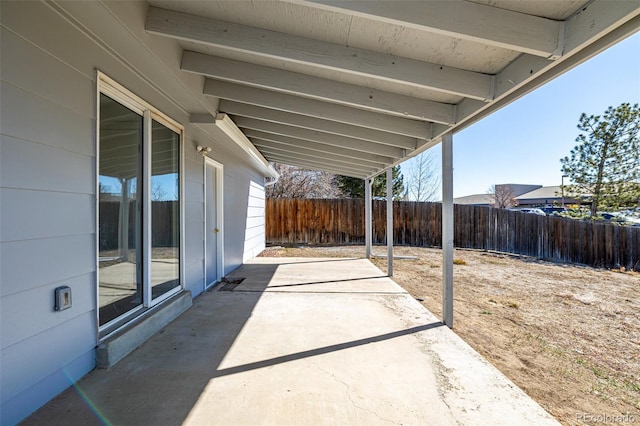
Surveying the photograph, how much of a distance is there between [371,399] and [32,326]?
2.05 m

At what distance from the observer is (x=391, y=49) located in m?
2.34

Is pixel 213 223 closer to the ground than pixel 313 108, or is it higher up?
closer to the ground

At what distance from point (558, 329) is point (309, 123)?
406cm

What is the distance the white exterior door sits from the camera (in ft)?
15.3

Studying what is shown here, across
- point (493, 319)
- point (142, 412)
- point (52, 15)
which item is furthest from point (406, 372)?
point (52, 15)

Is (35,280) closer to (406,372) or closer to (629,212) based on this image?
(406,372)

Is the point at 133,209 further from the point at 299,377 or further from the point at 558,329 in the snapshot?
the point at 558,329

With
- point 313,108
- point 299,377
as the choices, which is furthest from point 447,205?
point 299,377

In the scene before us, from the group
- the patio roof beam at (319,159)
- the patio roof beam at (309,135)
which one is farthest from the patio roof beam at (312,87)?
the patio roof beam at (319,159)

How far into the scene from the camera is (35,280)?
1685 millimetres

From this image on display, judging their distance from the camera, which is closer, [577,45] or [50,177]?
[577,45]

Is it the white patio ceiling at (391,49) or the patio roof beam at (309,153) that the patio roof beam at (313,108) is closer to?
the white patio ceiling at (391,49)

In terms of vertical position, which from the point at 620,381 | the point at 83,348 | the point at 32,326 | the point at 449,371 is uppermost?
the point at 32,326

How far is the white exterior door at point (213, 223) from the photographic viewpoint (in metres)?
4.68
